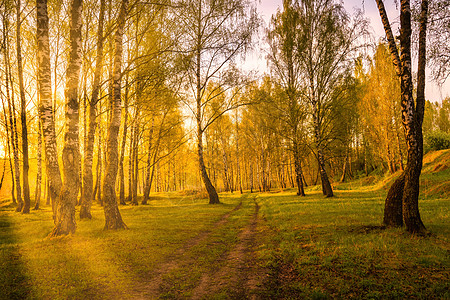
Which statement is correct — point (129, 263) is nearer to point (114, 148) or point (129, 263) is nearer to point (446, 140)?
point (114, 148)

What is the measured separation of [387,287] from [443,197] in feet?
45.5

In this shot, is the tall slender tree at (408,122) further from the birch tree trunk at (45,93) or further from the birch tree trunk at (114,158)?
the birch tree trunk at (45,93)

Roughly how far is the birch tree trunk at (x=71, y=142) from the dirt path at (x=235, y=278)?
6335mm

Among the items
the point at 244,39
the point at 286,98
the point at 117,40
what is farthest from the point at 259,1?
the point at 117,40

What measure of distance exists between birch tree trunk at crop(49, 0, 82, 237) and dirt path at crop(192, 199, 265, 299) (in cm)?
633

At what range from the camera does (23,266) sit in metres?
5.33

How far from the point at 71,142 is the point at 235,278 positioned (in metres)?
7.85

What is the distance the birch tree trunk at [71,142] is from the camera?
8266mm

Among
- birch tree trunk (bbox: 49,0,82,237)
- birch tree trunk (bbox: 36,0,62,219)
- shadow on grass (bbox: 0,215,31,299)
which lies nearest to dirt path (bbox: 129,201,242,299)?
shadow on grass (bbox: 0,215,31,299)

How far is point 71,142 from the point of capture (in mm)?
8602

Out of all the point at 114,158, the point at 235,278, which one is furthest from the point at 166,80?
the point at 235,278

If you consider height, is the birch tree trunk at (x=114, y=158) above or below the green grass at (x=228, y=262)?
above

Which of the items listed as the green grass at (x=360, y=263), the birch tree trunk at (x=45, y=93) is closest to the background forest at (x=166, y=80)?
the birch tree trunk at (x=45, y=93)

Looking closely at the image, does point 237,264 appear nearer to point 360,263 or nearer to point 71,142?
point 360,263
